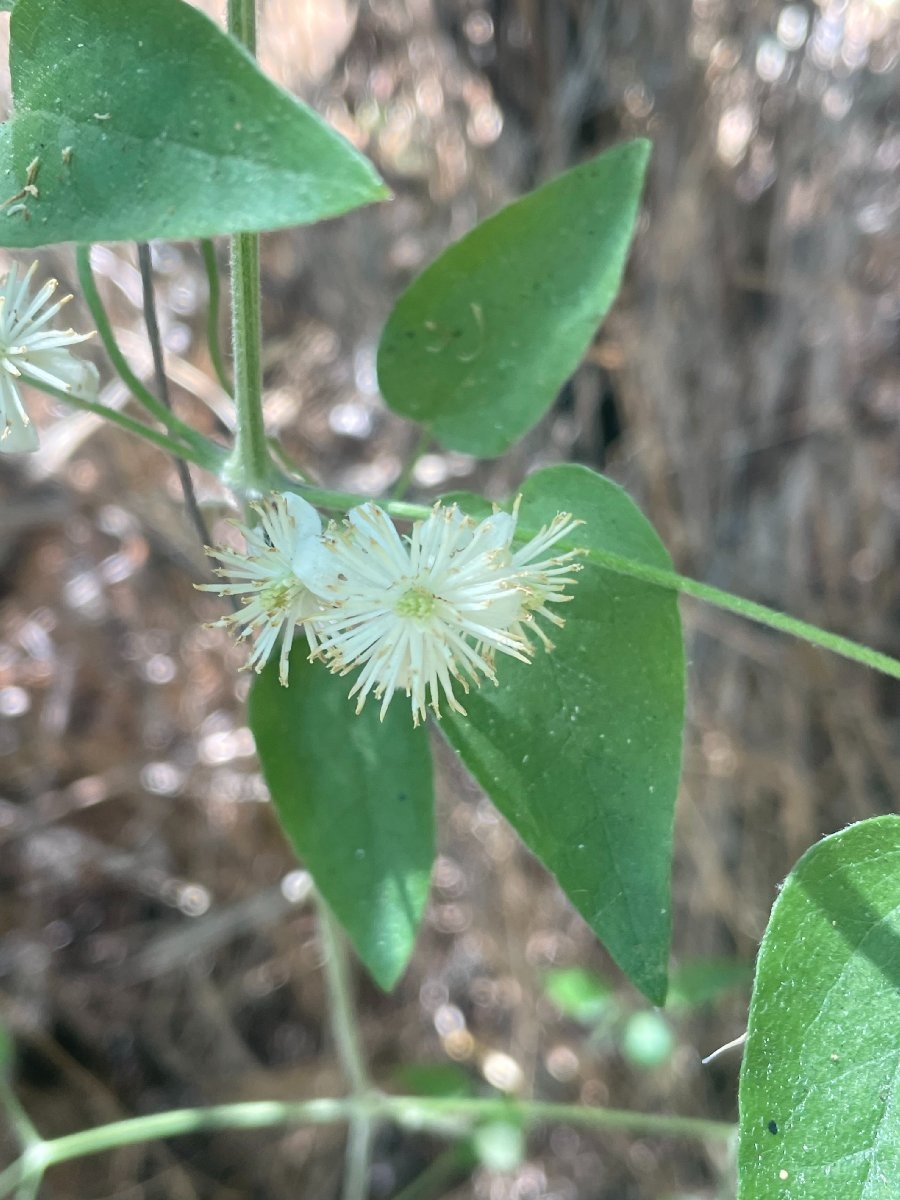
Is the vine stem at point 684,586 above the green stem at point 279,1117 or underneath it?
above

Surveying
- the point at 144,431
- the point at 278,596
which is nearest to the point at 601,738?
the point at 278,596

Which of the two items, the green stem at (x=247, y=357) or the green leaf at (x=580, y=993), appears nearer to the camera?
the green stem at (x=247, y=357)

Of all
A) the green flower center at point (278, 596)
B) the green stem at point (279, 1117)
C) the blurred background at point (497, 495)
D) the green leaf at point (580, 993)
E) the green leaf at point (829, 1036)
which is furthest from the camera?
the green leaf at point (580, 993)

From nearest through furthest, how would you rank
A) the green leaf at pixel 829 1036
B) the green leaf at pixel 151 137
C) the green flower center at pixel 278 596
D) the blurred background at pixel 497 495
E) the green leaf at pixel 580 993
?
1. the green leaf at pixel 151 137
2. the green leaf at pixel 829 1036
3. the green flower center at pixel 278 596
4. the blurred background at pixel 497 495
5. the green leaf at pixel 580 993

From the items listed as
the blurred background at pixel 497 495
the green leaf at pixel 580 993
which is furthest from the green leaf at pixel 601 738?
the green leaf at pixel 580 993

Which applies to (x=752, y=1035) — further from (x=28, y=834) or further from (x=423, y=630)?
(x=28, y=834)

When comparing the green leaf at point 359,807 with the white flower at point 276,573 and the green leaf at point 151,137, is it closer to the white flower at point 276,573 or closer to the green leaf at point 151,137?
the white flower at point 276,573

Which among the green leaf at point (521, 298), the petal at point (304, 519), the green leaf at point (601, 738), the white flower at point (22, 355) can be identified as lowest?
the green leaf at point (601, 738)

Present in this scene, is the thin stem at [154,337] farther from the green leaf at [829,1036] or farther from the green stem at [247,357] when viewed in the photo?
the green leaf at [829,1036]

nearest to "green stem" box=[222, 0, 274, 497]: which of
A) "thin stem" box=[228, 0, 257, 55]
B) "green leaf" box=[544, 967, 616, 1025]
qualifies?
"thin stem" box=[228, 0, 257, 55]
